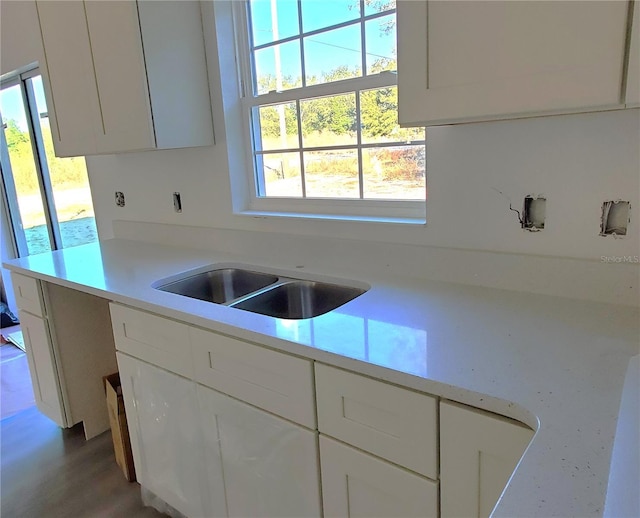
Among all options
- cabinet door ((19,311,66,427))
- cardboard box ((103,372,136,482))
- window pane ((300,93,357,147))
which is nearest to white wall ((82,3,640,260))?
window pane ((300,93,357,147))

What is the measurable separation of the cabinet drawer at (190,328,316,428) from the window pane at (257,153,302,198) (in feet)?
2.98

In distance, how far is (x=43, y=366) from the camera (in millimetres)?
2369

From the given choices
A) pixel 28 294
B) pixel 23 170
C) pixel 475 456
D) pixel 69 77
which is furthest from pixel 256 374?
pixel 23 170

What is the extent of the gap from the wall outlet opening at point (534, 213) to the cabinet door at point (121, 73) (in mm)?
1467

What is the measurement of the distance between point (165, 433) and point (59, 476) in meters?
Result: 0.86

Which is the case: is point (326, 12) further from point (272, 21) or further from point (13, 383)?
point (13, 383)

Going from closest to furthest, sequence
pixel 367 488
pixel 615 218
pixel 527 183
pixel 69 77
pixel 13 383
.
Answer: pixel 367 488 < pixel 615 218 < pixel 527 183 < pixel 69 77 < pixel 13 383

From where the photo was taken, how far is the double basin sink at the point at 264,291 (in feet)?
5.50

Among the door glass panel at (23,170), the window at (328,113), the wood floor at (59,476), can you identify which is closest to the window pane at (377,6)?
the window at (328,113)

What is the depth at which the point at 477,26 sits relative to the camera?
104 cm

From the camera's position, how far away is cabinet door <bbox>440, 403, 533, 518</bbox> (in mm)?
882

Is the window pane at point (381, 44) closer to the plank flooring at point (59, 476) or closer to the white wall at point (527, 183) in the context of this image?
the white wall at point (527, 183)

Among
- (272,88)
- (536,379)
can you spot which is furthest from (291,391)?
(272,88)

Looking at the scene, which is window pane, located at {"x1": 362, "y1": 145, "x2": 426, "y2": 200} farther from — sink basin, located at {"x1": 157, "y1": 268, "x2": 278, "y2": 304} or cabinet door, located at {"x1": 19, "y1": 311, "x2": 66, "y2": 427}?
cabinet door, located at {"x1": 19, "y1": 311, "x2": 66, "y2": 427}
